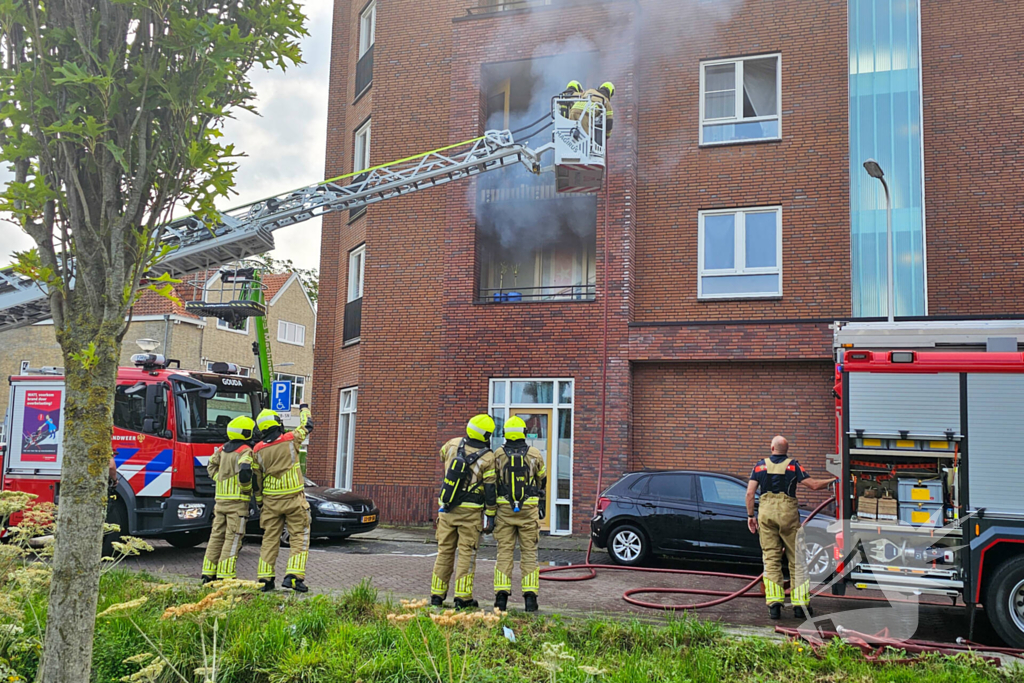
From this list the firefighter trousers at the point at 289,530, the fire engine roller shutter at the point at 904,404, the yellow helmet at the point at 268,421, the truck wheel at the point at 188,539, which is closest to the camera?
the fire engine roller shutter at the point at 904,404

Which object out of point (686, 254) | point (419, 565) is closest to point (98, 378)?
point (419, 565)

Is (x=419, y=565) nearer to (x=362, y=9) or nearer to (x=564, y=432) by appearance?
(x=564, y=432)

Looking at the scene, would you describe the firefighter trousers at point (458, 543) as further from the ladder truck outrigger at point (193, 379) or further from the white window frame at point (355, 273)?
the white window frame at point (355, 273)

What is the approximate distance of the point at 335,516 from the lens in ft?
41.0

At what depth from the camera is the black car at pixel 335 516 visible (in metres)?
12.4

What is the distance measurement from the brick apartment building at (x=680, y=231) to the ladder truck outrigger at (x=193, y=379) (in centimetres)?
144

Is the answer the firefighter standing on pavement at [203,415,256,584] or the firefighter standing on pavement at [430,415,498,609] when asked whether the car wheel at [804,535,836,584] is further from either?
the firefighter standing on pavement at [203,415,256,584]

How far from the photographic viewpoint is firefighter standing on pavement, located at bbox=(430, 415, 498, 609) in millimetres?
7797

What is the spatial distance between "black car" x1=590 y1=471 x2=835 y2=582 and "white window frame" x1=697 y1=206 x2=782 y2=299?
14.6 feet

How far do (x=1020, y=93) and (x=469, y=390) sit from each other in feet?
34.4

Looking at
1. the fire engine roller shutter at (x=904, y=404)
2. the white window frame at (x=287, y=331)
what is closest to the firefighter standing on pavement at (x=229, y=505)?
the fire engine roller shutter at (x=904, y=404)

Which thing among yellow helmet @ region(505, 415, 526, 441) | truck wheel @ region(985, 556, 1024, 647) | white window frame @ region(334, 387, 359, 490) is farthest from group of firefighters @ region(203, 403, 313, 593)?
white window frame @ region(334, 387, 359, 490)

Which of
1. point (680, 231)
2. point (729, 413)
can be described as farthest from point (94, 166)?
point (680, 231)

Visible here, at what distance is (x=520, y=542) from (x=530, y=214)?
30.7ft
